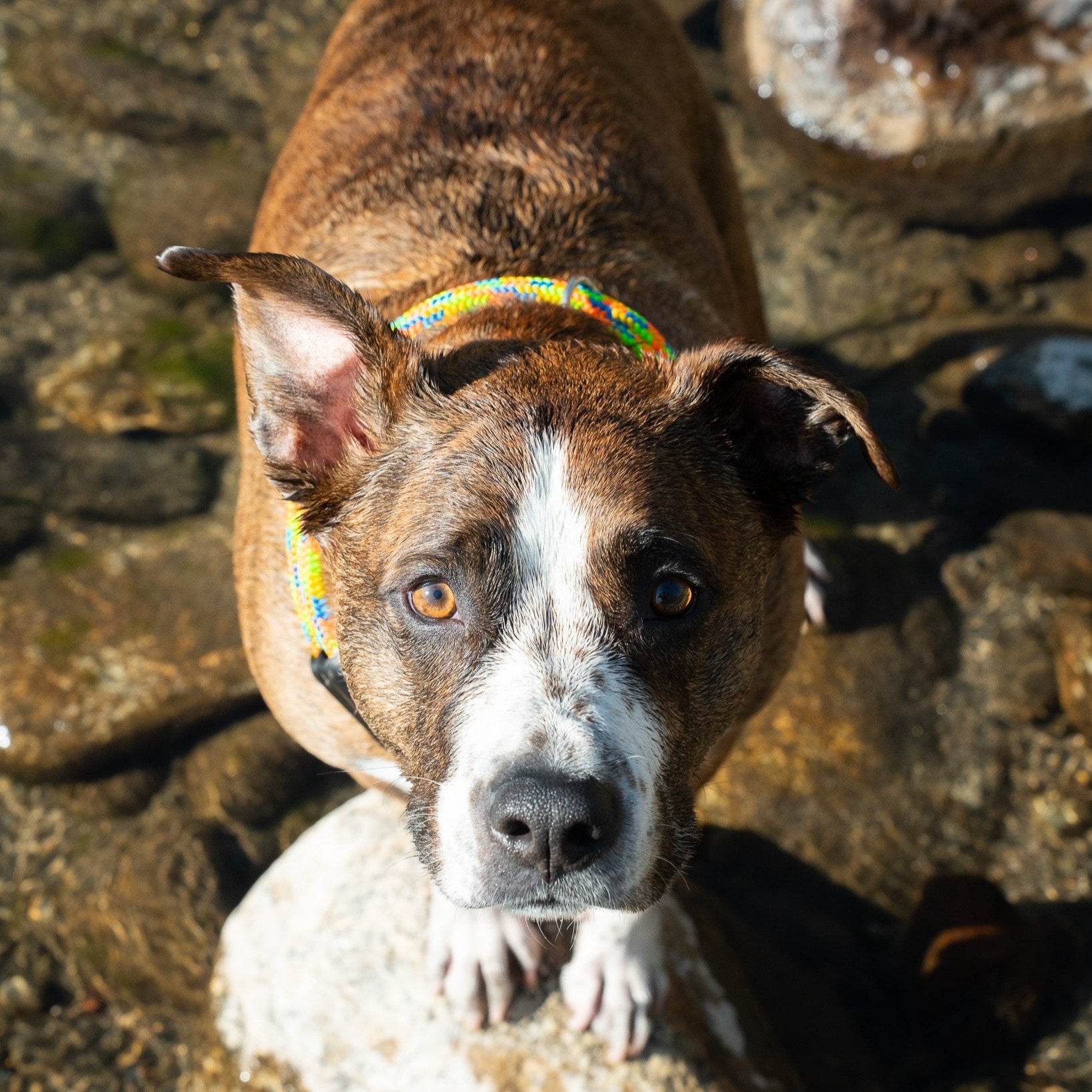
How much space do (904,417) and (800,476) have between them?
380 centimetres

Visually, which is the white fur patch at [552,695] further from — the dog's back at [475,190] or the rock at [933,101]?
the rock at [933,101]

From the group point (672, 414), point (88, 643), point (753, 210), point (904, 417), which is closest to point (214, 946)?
point (88, 643)

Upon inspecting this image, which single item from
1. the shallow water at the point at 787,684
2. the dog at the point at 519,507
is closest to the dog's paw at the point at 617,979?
the dog at the point at 519,507

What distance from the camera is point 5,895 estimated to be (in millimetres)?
5379

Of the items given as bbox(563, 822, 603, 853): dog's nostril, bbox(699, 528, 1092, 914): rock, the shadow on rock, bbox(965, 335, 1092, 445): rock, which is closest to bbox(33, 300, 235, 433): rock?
bbox(699, 528, 1092, 914): rock

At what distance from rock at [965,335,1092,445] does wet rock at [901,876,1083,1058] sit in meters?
2.86

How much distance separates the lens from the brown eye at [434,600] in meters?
2.87

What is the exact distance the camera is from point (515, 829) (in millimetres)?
2631

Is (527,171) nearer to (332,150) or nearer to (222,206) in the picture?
(332,150)

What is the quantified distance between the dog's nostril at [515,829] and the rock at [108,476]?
4397 mm

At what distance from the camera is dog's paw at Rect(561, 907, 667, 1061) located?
12.6 feet

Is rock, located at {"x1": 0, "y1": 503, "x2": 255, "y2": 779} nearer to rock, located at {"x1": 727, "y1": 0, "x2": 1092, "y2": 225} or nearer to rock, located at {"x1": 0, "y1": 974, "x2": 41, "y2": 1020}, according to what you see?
rock, located at {"x1": 0, "y1": 974, "x2": 41, "y2": 1020}

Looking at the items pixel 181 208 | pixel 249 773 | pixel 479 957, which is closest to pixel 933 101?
pixel 181 208

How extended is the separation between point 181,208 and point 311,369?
5.03 meters
